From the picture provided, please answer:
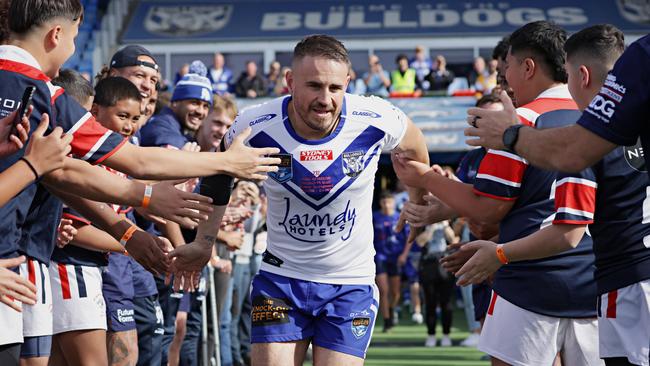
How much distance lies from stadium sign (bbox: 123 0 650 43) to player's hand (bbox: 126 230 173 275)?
24.1m

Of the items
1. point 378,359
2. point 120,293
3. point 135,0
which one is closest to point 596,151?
point 120,293

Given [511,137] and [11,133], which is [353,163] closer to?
[511,137]

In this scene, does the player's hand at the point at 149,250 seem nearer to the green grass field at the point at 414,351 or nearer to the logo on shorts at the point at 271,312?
the logo on shorts at the point at 271,312

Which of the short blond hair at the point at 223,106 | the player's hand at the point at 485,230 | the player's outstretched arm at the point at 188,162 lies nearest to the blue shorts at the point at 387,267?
the short blond hair at the point at 223,106

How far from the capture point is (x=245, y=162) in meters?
4.87

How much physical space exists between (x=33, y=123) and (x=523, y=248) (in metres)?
2.44

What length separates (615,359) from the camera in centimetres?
432

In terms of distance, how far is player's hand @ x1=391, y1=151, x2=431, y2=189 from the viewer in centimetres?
575

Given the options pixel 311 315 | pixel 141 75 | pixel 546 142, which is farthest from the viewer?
pixel 141 75

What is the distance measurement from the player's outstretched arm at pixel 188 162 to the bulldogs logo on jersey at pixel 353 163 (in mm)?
592

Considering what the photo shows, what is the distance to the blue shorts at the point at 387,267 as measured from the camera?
17016 mm

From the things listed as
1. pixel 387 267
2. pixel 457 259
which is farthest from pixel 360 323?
pixel 387 267

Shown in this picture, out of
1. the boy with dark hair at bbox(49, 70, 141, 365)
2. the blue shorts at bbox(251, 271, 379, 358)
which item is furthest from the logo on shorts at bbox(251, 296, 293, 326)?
the boy with dark hair at bbox(49, 70, 141, 365)

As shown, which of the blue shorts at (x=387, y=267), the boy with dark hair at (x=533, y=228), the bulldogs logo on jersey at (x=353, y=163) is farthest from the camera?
the blue shorts at (x=387, y=267)
